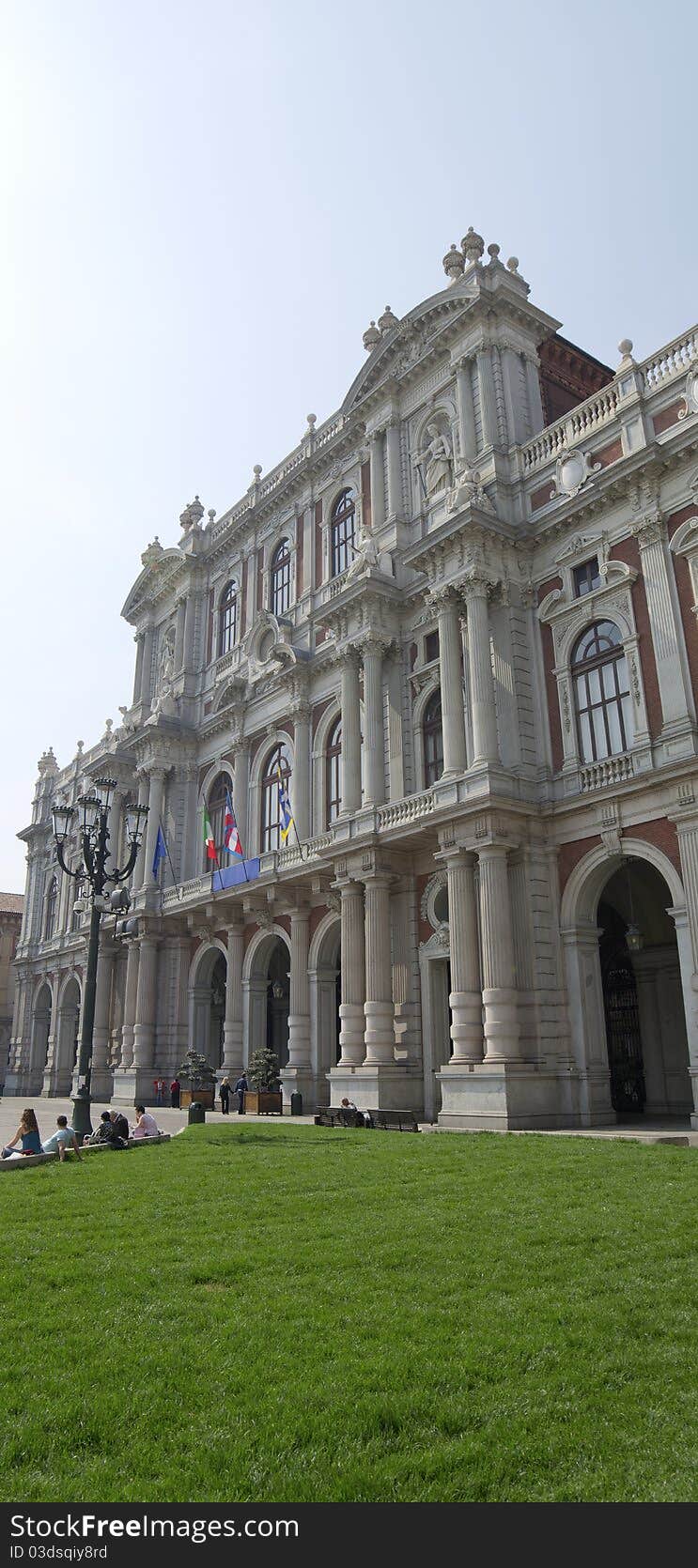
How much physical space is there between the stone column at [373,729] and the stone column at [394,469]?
5.15m

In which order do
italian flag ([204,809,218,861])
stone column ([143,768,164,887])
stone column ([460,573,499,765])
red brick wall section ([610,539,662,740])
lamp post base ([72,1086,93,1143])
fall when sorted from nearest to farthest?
lamp post base ([72,1086,93,1143]) < red brick wall section ([610,539,662,740]) < stone column ([460,573,499,765]) < italian flag ([204,809,218,861]) < stone column ([143,768,164,887])

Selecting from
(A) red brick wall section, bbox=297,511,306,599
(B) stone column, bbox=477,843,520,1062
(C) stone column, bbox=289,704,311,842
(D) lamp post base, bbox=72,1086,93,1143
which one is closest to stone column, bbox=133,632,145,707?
(A) red brick wall section, bbox=297,511,306,599

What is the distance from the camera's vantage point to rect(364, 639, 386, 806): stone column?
28.8m

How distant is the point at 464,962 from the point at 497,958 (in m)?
1.11

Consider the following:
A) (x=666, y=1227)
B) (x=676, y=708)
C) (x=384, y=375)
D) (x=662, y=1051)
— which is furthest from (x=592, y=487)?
(x=666, y=1227)

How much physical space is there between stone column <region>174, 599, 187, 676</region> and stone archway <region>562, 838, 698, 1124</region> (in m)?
24.0

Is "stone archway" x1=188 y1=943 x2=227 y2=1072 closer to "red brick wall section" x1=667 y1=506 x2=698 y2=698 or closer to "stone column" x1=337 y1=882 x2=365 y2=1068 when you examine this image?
"stone column" x1=337 y1=882 x2=365 y2=1068

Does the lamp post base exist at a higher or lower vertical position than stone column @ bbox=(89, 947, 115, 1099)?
lower

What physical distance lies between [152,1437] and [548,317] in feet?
102

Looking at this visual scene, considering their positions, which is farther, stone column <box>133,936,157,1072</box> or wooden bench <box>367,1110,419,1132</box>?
stone column <box>133,936,157,1072</box>

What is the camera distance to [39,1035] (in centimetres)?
5828

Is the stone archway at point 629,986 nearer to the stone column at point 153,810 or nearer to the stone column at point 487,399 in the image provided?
the stone column at point 487,399

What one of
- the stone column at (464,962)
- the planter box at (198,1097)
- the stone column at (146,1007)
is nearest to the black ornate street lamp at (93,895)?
the stone column at (464,962)

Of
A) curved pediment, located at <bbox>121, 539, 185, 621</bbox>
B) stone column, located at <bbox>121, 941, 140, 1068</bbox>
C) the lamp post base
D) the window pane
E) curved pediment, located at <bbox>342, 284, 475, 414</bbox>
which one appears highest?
curved pediment, located at <bbox>121, 539, 185, 621</bbox>
